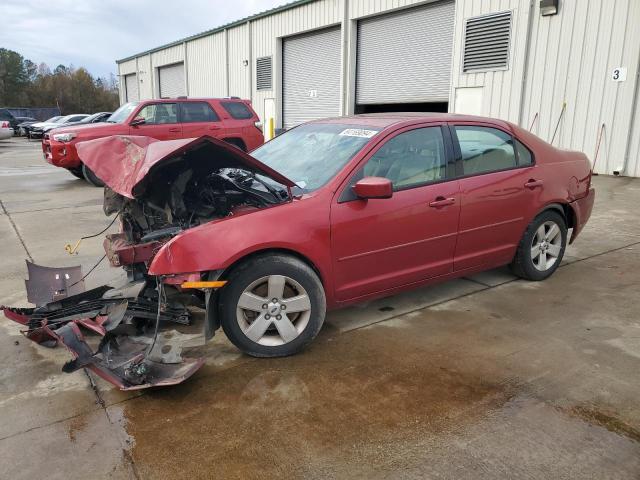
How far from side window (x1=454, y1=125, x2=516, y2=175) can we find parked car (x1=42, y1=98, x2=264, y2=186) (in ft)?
26.9

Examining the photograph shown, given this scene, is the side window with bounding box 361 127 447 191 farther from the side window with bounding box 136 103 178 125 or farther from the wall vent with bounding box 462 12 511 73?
the wall vent with bounding box 462 12 511 73

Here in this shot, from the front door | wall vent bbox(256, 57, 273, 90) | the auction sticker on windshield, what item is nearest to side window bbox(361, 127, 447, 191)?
the front door

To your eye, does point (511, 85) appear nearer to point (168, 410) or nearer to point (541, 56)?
point (541, 56)

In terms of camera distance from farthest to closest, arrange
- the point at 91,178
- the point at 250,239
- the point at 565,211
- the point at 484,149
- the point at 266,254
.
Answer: the point at 91,178 → the point at 565,211 → the point at 484,149 → the point at 266,254 → the point at 250,239

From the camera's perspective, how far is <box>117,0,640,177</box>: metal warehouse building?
10.9m

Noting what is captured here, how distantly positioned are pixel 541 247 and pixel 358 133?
7.40 feet

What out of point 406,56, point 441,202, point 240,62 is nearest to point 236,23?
point 240,62

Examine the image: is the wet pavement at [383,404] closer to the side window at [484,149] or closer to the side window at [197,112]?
the side window at [484,149]

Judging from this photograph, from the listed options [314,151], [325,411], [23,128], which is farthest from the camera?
[23,128]

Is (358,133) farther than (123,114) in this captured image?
No

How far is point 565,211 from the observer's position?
201 inches

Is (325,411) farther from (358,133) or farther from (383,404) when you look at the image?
(358,133)

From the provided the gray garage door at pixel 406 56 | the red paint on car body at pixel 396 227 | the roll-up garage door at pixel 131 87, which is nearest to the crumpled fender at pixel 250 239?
the red paint on car body at pixel 396 227

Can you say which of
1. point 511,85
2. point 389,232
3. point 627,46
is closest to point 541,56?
point 511,85
